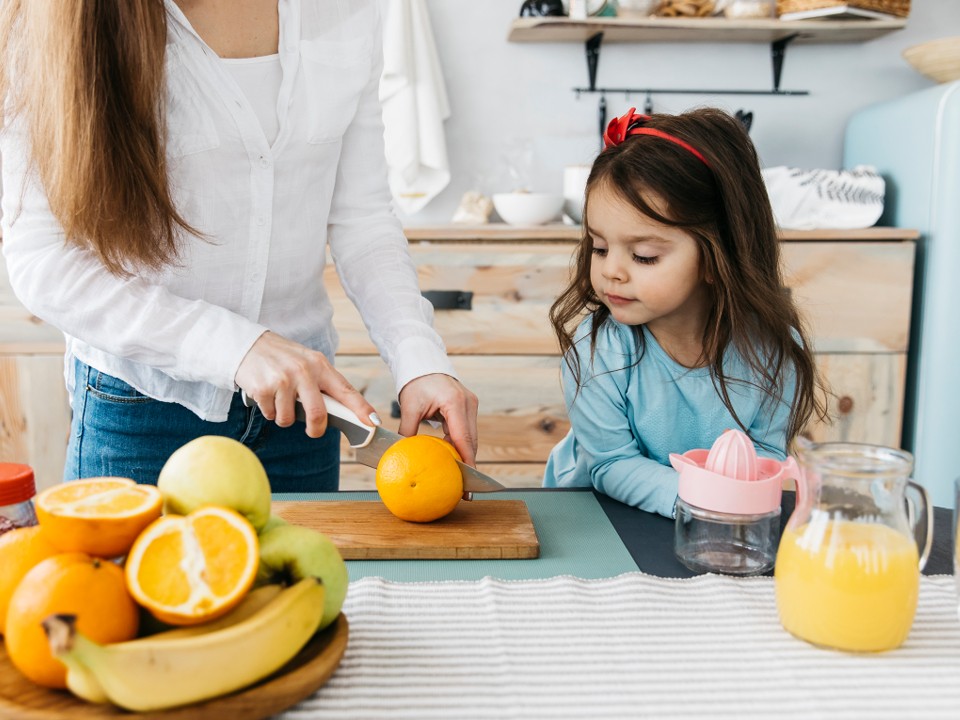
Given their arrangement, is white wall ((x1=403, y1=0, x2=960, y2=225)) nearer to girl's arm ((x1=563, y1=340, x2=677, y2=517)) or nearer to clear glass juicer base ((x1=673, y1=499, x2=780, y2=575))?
girl's arm ((x1=563, y1=340, x2=677, y2=517))

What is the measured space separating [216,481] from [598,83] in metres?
2.39

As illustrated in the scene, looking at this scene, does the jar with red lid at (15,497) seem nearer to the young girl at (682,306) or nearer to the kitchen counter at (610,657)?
the kitchen counter at (610,657)

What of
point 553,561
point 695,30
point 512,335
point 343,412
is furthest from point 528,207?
point 553,561

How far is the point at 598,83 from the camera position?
2.75m

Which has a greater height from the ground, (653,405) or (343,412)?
(343,412)

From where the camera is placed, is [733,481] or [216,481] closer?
[216,481]

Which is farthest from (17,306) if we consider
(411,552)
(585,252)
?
(411,552)

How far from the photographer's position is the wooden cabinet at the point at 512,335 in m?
2.30

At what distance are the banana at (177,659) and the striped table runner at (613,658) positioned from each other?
6 centimetres

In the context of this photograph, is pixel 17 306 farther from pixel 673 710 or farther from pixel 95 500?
pixel 673 710

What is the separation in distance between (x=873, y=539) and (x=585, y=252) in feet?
2.62

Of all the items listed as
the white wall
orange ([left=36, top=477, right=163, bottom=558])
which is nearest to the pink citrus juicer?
orange ([left=36, top=477, right=163, bottom=558])

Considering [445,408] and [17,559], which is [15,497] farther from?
[445,408]

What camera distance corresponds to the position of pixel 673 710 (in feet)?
1.93
